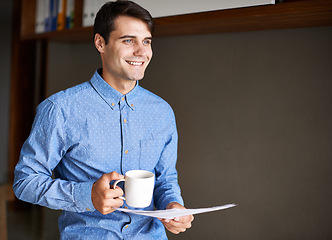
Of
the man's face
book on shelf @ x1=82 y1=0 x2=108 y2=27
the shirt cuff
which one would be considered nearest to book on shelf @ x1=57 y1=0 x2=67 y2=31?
book on shelf @ x1=82 y1=0 x2=108 y2=27

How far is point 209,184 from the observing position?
1.83 meters

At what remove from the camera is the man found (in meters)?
1.19

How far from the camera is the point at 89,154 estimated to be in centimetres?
126

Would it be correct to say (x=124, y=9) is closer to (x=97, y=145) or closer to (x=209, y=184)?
(x=97, y=145)

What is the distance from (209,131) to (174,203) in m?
0.65

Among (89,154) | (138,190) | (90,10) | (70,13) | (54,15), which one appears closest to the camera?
(138,190)

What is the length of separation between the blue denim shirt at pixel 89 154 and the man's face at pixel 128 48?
95 millimetres

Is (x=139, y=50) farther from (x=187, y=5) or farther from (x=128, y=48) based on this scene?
(x=187, y=5)

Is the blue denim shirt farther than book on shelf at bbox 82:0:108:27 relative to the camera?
No

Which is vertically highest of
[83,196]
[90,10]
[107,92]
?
[90,10]

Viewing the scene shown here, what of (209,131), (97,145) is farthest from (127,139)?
(209,131)

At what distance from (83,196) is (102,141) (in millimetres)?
221

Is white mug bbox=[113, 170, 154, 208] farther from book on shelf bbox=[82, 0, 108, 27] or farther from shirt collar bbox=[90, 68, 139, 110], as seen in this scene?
book on shelf bbox=[82, 0, 108, 27]

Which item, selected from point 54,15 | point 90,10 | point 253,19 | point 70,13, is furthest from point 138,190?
point 54,15
